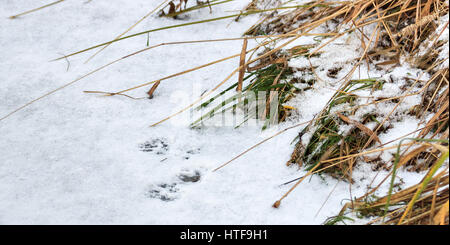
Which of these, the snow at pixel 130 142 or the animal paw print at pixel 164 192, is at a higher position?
the snow at pixel 130 142

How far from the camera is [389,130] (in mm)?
1349

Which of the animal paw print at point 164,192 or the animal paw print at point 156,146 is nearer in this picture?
the animal paw print at point 164,192

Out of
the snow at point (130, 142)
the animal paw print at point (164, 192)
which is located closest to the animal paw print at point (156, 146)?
the snow at point (130, 142)

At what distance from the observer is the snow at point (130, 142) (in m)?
1.23

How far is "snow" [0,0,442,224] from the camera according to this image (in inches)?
48.5

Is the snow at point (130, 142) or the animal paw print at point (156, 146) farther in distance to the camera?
the animal paw print at point (156, 146)

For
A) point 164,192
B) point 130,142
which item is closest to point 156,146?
point 130,142

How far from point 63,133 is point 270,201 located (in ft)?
2.59

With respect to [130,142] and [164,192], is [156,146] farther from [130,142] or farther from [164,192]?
[164,192]

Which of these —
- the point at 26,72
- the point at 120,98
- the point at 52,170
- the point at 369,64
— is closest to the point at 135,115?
the point at 120,98

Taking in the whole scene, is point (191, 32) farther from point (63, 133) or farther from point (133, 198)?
point (133, 198)

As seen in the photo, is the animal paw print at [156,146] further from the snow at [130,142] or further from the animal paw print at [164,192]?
the animal paw print at [164,192]

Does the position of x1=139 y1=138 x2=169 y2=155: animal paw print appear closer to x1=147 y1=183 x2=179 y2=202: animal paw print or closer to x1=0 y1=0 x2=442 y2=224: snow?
x1=0 y1=0 x2=442 y2=224: snow

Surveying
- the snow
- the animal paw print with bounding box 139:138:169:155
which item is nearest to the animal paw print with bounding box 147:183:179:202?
the snow
